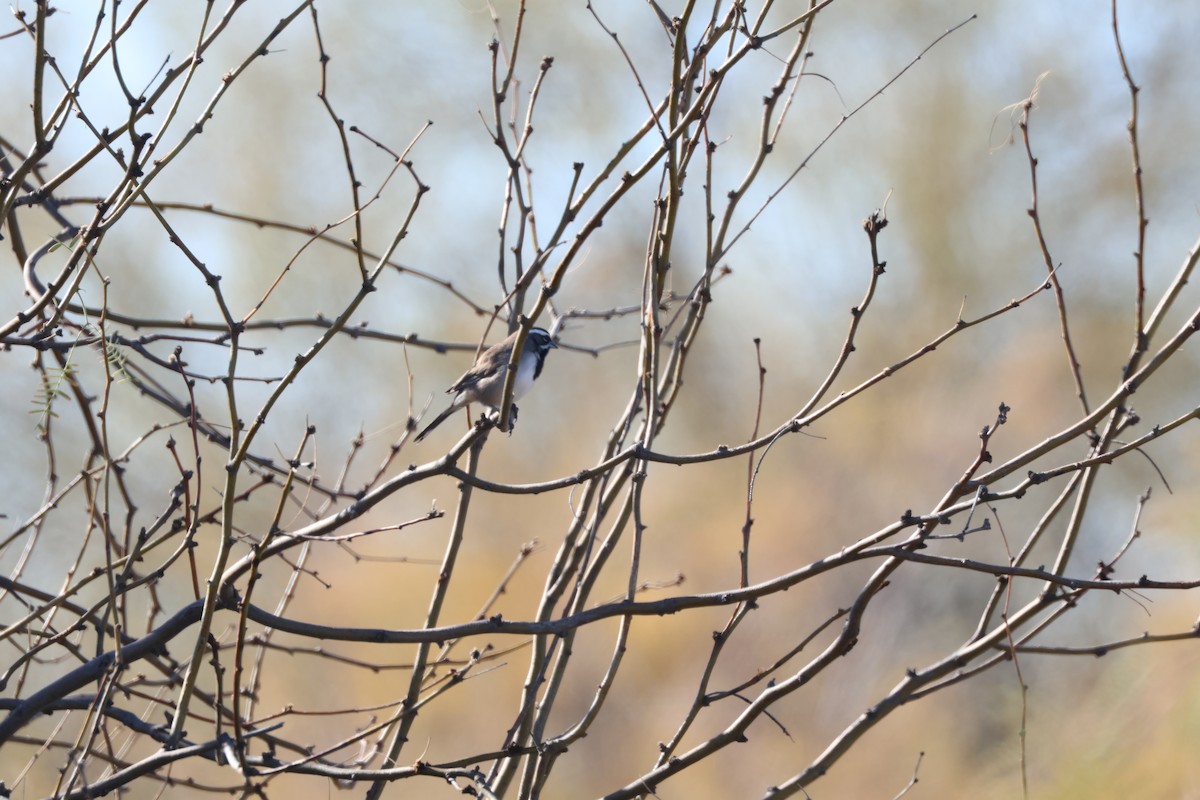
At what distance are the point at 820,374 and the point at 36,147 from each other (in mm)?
9130

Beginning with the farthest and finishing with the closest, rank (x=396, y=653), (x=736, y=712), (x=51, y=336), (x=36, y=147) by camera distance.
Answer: (x=396, y=653)
(x=736, y=712)
(x=51, y=336)
(x=36, y=147)

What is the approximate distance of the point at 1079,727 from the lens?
159 inches

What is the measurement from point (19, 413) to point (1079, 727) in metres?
7.68

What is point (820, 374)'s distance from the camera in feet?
34.8

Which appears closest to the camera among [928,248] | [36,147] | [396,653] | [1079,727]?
[36,147]

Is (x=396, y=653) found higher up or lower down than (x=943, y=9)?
lower down

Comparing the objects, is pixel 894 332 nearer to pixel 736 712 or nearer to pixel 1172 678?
pixel 736 712

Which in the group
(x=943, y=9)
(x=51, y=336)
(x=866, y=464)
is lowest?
(x=51, y=336)

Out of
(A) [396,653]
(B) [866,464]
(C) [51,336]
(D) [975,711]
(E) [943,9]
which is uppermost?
(E) [943,9]

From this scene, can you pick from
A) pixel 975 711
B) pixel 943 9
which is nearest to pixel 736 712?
pixel 975 711

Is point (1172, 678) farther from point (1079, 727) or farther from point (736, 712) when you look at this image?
point (736, 712)

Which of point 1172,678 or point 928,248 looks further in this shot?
point 928,248

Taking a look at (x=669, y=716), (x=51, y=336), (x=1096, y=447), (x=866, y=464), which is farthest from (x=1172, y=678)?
(x=866, y=464)

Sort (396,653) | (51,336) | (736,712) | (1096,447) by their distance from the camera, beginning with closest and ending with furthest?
(51,336) → (1096,447) → (736,712) → (396,653)
